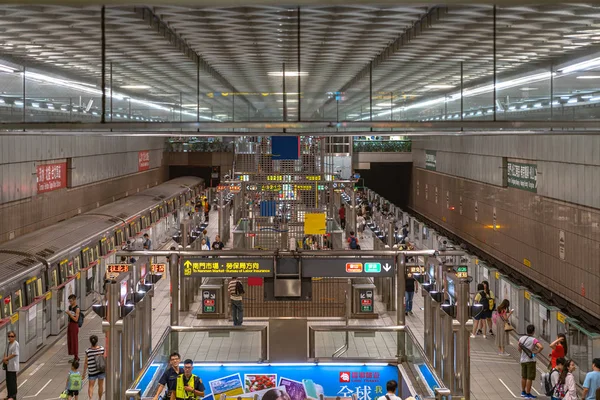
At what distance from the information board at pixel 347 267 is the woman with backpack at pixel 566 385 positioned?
10.4 ft

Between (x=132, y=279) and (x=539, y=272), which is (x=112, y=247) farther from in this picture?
(x=132, y=279)

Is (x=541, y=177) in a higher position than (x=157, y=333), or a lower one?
higher

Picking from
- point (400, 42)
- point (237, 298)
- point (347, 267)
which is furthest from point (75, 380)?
point (400, 42)

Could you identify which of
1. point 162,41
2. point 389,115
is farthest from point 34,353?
point 389,115

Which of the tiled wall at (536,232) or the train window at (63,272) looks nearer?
the tiled wall at (536,232)

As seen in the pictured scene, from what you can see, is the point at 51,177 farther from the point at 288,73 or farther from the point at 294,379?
the point at 294,379

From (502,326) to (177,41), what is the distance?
830 centimetres

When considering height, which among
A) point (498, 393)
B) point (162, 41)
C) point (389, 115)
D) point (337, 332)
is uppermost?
point (162, 41)

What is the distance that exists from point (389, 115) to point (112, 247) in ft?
49.1

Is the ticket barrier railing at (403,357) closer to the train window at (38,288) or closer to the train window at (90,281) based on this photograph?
the train window at (38,288)

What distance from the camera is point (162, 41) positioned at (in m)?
10.9

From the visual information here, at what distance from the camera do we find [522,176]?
2316 cm

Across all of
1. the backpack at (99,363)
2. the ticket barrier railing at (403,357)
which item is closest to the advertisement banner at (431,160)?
the backpack at (99,363)

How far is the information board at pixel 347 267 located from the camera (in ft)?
33.1
